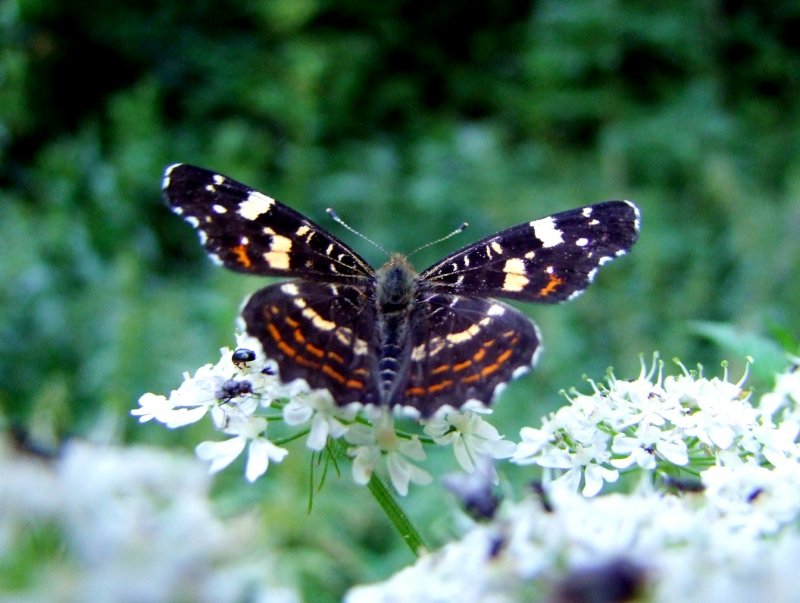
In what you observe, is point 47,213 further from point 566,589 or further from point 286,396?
point 566,589

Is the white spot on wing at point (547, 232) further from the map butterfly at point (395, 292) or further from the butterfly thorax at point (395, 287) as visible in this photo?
the butterfly thorax at point (395, 287)

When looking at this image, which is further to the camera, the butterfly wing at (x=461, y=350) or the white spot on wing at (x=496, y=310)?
the white spot on wing at (x=496, y=310)

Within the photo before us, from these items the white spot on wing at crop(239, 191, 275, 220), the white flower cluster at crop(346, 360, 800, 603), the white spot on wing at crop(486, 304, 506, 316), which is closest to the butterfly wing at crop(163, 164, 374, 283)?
the white spot on wing at crop(239, 191, 275, 220)

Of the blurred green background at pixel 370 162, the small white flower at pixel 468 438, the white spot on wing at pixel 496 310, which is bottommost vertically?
the small white flower at pixel 468 438

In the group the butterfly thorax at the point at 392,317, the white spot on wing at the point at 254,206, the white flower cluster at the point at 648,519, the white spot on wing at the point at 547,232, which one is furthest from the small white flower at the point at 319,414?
the white spot on wing at the point at 547,232

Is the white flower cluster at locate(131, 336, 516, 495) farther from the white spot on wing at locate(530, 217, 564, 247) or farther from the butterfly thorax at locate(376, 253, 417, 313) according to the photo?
the white spot on wing at locate(530, 217, 564, 247)

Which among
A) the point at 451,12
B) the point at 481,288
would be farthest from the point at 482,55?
the point at 481,288

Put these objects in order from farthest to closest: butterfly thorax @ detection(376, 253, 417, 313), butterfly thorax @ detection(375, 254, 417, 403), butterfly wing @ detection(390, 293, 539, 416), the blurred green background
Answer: the blurred green background, butterfly thorax @ detection(376, 253, 417, 313), butterfly thorax @ detection(375, 254, 417, 403), butterfly wing @ detection(390, 293, 539, 416)

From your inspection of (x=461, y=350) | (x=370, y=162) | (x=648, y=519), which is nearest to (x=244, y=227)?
(x=461, y=350)
